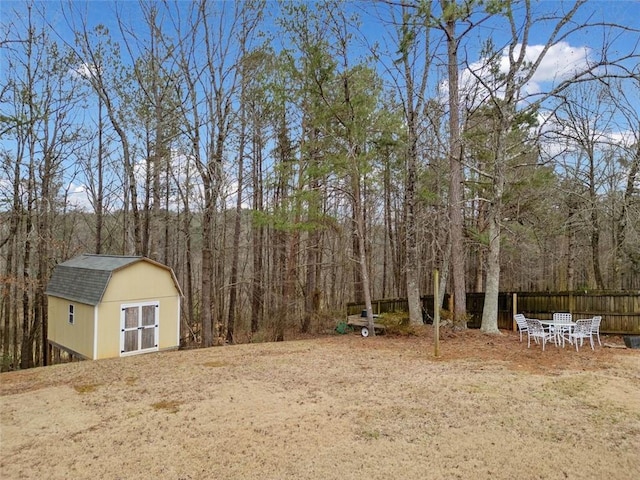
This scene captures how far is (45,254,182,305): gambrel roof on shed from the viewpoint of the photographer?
8.07 meters

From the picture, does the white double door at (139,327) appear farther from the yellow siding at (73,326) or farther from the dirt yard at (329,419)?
the dirt yard at (329,419)

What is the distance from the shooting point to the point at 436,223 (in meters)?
11.5

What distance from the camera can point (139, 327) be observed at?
8562mm

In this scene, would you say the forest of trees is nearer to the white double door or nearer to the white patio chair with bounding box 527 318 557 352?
the white patio chair with bounding box 527 318 557 352

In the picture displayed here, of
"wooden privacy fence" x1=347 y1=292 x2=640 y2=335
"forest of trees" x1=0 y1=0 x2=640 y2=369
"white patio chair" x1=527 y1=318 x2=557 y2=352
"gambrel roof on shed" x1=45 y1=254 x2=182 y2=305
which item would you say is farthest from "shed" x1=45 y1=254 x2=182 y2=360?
"white patio chair" x1=527 y1=318 x2=557 y2=352

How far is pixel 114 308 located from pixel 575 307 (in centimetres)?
1068

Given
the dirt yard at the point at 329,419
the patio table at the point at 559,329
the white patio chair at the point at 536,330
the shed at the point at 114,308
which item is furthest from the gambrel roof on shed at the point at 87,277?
the patio table at the point at 559,329

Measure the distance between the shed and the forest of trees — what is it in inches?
64.7

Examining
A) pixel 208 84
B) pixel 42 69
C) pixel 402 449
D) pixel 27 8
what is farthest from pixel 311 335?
pixel 27 8

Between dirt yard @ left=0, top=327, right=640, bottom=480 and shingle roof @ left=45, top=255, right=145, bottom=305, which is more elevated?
shingle roof @ left=45, top=255, right=145, bottom=305

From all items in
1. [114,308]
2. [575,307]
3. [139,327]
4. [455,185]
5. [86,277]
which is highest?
[455,185]

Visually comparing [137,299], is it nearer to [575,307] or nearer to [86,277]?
[86,277]

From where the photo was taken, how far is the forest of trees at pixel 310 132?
880 cm

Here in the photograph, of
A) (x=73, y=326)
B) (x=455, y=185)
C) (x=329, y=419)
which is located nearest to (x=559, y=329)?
(x=455, y=185)
